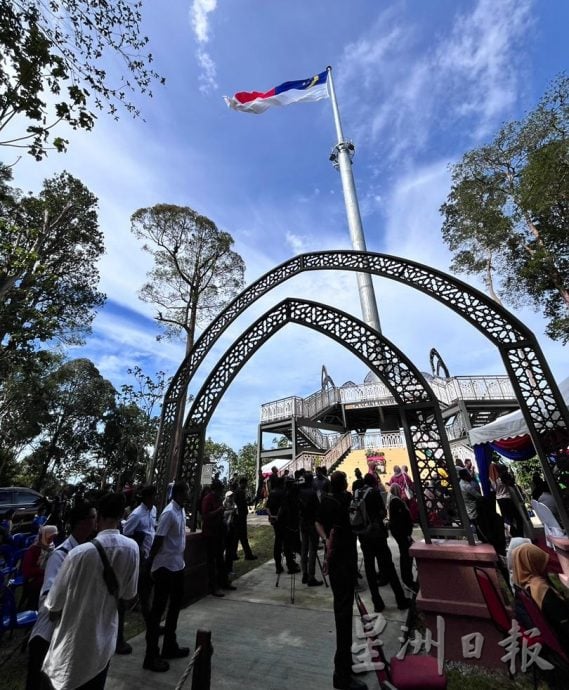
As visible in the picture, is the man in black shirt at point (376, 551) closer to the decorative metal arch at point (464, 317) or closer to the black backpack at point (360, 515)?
the black backpack at point (360, 515)

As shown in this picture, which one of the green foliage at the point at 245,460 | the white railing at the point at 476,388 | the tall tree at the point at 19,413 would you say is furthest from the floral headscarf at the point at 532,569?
the green foliage at the point at 245,460

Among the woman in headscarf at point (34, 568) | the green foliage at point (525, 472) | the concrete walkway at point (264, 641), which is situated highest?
the green foliage at point (525, 472)

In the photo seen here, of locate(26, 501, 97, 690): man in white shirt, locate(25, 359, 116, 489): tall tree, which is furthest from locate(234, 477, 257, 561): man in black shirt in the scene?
locate(25, 359, 116, 489): tall tree

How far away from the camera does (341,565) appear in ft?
9.84

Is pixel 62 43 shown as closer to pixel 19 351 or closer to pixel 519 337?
pixel 519 337

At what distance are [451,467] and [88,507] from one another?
150 inches

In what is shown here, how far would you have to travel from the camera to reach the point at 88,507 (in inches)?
111

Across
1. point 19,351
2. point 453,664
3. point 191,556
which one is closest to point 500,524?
point 453,664

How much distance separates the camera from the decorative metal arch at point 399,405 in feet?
13.2

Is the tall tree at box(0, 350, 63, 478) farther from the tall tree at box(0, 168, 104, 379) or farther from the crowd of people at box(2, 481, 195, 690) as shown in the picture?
the crowd of people at box(2, 481, 195, 690)

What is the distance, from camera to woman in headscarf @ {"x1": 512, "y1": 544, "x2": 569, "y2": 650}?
2.34 m

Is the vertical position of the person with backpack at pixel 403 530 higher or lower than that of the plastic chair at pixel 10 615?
higher

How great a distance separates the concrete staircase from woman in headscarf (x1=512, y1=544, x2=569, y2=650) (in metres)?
12.9

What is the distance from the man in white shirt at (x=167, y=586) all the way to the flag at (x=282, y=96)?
18226 mm
